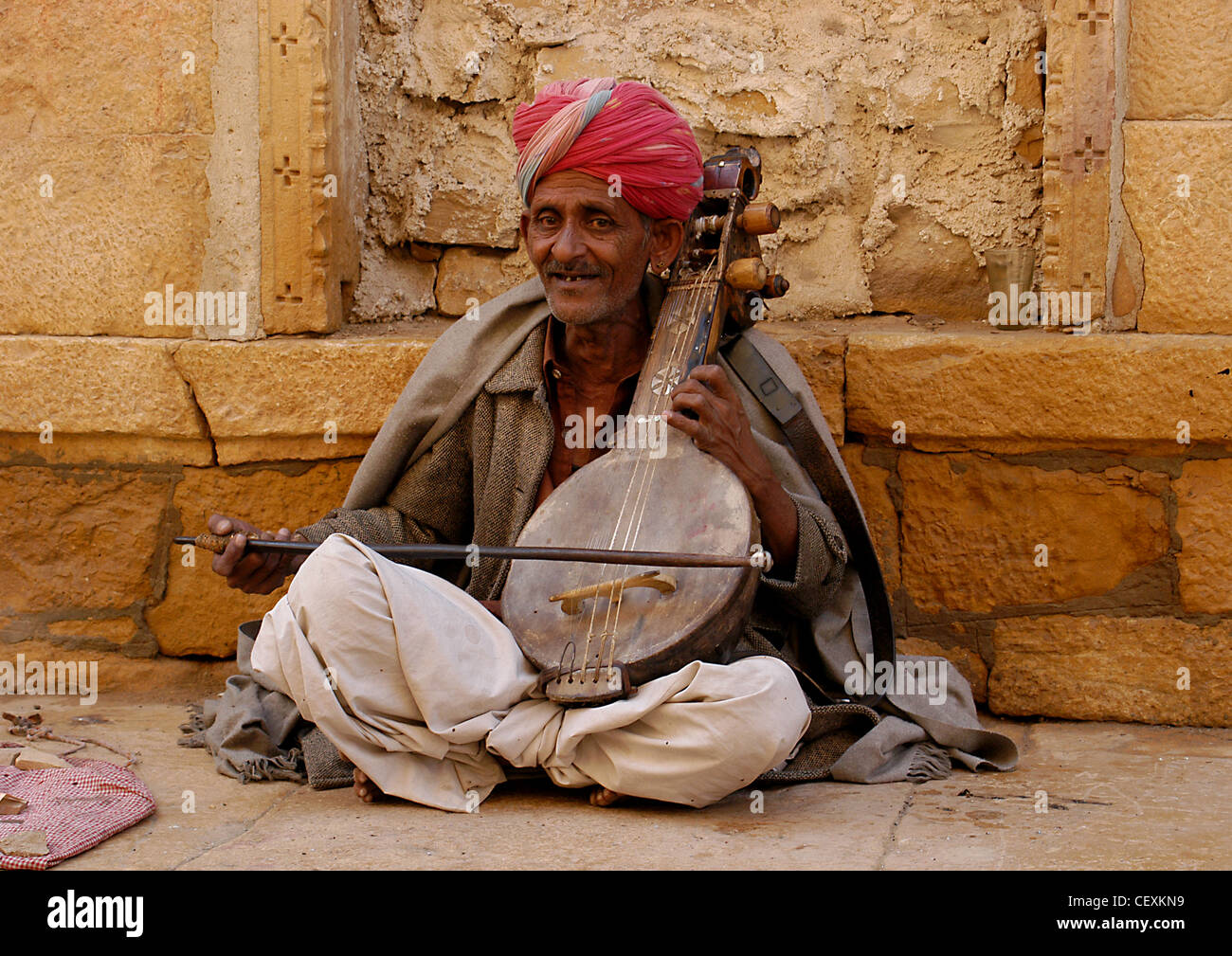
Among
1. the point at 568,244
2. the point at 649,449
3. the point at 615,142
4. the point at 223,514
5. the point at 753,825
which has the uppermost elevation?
the point at 615,142

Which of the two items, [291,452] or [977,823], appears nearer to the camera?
[977,823]

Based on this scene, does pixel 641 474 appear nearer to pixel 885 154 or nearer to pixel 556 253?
pixel 556 253

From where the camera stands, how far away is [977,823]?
2732mm

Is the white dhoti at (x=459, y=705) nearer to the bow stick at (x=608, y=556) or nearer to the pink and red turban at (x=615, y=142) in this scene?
the bow stick at (x=608, y=556)

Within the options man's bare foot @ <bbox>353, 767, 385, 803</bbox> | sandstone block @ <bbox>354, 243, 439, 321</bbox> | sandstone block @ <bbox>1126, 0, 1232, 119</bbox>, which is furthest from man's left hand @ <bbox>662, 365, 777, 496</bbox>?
sandstone block @ <bbox>354, 243, 439, 321</bbox>

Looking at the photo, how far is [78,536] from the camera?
3844 mm

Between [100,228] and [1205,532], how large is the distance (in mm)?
2827

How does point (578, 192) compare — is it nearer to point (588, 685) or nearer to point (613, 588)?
point (613, 588)

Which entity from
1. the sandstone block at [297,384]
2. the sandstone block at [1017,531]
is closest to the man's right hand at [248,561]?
the sandstone block at [297,384]

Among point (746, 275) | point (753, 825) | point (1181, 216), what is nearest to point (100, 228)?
point (746, 275)

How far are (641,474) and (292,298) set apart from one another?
49.4 inches

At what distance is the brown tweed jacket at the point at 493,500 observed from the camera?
3.19 meters

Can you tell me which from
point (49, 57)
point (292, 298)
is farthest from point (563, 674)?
point (49, 57)

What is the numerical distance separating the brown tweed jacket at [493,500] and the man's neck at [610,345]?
0.31 feet
